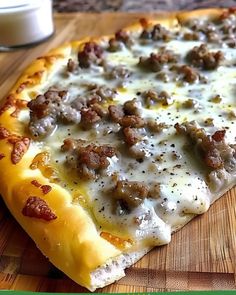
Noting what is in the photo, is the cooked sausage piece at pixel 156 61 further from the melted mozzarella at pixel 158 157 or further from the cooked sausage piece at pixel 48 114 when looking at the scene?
the cooked sausage piece at pixel 48 114

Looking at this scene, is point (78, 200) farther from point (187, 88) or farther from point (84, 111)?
point (187, 88)

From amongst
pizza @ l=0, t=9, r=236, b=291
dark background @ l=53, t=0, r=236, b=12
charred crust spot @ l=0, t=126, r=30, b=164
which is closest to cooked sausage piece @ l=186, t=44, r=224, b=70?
pizza @ l=0, t=9, r=236, b=291

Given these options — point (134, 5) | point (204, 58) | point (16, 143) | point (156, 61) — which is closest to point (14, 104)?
point (16, 143)

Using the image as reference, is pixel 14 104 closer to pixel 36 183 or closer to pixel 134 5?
pixel 36 183

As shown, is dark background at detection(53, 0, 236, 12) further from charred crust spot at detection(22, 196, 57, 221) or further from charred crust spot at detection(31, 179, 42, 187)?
charred crust spot at detection(22, 196, 57, 221)

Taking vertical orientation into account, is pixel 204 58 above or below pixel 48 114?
below

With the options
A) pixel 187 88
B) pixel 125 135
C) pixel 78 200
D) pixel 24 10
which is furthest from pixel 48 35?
pixel 78 200

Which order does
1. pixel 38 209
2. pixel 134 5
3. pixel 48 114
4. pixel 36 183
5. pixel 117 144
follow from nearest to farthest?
pixel 38 209 < pixel 36 183 < pixel 117 144 < pixel 48 114 < pixel 134 5
